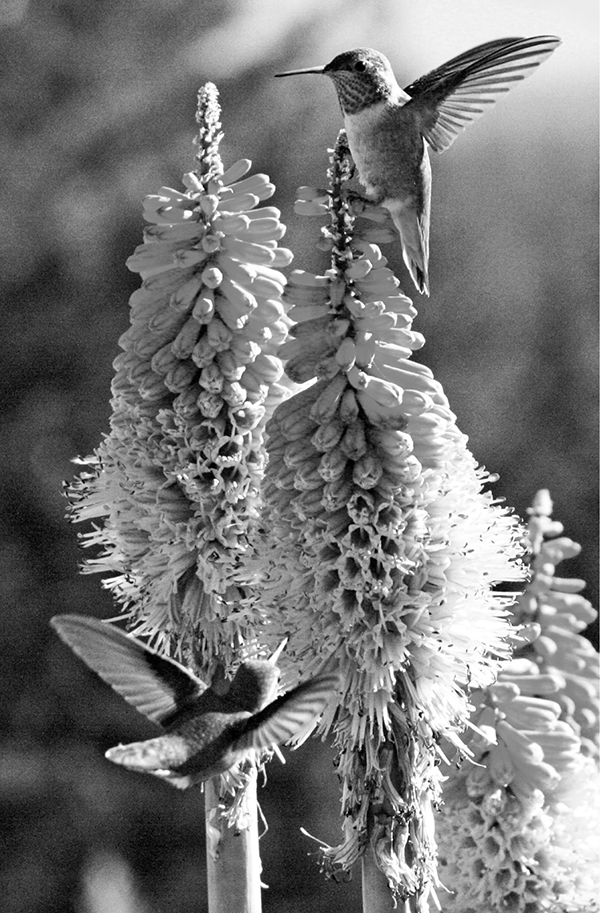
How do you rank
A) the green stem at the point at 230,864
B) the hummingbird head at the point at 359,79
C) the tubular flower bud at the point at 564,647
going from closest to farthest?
the green stem at the point at 230,864 < the hummingbird head at the point at 359,79 < the tubular flower bud at the point at 564,647

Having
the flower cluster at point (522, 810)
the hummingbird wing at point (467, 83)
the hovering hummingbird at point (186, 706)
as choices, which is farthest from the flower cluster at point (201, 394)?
the flower cluster at point (522, 810)

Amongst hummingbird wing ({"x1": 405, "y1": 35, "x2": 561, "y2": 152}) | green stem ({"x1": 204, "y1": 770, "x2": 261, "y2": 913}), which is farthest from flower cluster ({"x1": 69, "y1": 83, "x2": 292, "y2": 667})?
hummingbird wing ({"x1": 405, "y1": 35, "x2": 561, "y2": 152})

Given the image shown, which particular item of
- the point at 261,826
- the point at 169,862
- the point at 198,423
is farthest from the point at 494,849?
the point at 169,862

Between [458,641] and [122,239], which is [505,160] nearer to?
[122,239]

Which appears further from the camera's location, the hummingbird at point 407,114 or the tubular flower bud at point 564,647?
the tubular flower bud at point 564,647

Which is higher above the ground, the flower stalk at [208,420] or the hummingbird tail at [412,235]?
the hummingbird tail at [412,235]

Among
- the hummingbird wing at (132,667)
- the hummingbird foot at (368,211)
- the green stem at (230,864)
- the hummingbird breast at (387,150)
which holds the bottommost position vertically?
the green stem at (230,864)

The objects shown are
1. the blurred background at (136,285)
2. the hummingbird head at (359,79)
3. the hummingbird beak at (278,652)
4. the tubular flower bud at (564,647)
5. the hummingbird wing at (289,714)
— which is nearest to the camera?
the hummingbird wing at (289,714)

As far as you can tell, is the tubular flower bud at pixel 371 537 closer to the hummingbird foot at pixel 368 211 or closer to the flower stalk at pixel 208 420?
the hummingbird foot at pixel 368 211

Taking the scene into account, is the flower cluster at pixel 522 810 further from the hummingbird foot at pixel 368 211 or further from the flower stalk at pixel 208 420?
the hummingbird foot at pixel 368 211
